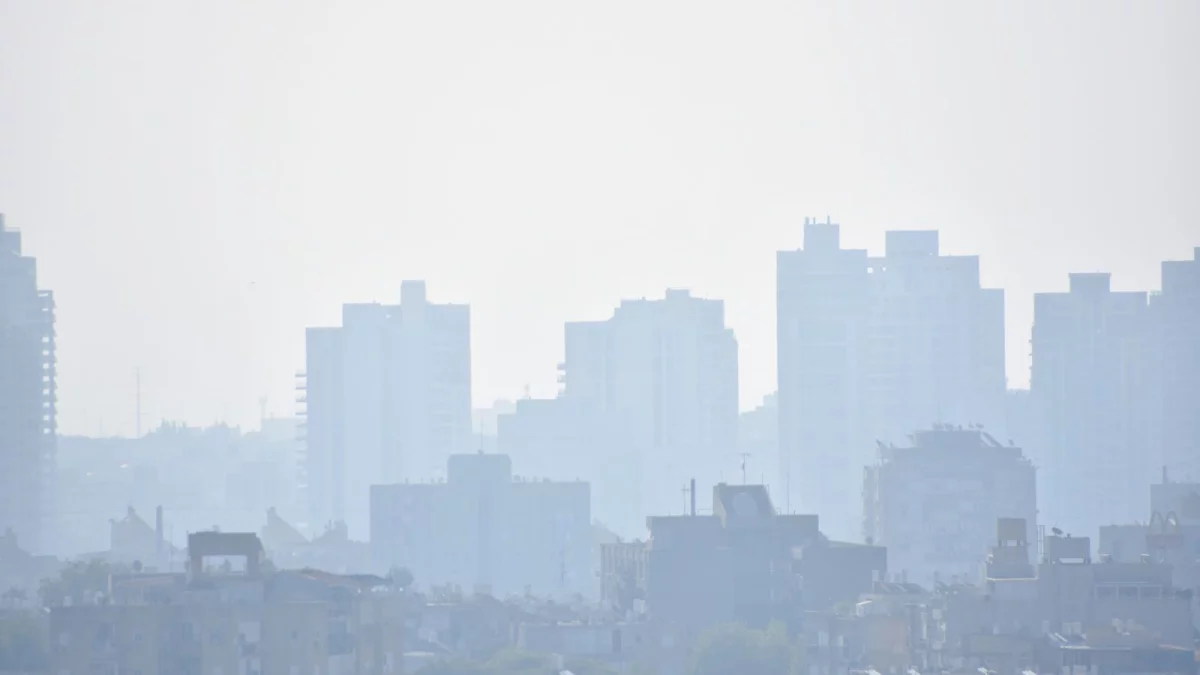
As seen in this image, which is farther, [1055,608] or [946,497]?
[946,497]

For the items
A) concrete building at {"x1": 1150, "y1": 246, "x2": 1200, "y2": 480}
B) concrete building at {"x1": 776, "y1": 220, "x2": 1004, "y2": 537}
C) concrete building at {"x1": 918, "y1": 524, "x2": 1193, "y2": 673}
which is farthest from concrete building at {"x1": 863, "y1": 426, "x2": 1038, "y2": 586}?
concrete building at {"x1": 776, "y1": 220, "x2": 1004, "y2": 537}

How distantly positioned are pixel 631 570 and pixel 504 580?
38732 mm

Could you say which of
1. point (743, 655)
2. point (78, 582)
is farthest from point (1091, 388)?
point (743, 655)

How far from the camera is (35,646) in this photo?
235ft

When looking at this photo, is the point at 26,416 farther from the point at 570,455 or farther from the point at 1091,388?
the point at 1091,388

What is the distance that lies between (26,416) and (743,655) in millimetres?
100295

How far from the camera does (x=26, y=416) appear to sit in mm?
169125

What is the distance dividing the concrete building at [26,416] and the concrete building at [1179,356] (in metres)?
56.1

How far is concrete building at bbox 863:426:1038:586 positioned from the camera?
120 metres

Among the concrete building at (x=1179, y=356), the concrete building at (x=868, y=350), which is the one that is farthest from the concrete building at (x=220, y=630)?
the concrete building at (x=868, y=350)

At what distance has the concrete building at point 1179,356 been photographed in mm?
177000

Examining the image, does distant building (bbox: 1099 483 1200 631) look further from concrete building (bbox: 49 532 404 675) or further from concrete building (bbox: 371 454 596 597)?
concrete building (bbox: 371 454 596 597)

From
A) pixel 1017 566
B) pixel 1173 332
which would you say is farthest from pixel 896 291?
pixel 1017 566

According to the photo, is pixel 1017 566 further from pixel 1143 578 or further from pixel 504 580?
pixel 504 580
